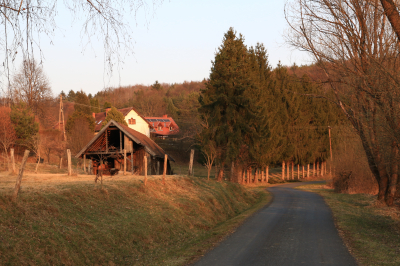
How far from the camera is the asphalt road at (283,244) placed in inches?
341

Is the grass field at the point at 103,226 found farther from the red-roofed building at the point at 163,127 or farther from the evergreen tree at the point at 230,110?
the red-roofed building at the point at 163,127

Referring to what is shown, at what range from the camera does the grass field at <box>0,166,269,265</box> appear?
768cm

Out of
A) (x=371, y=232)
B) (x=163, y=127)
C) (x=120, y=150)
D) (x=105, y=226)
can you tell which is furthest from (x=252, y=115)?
(x=163, y=127)

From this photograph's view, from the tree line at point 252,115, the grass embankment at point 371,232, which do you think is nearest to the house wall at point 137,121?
the tree line at point 252,115

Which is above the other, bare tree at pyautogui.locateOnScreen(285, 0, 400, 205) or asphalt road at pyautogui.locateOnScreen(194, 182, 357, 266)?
bare tree at pyautogui.locateOnScreen(285, 0, 400, 205)

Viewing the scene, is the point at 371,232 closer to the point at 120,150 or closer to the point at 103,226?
the point at 103,226

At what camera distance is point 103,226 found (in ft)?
33.8

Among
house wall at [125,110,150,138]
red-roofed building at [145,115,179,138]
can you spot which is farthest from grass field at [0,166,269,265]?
red-roofed building at [145,115,179,138]

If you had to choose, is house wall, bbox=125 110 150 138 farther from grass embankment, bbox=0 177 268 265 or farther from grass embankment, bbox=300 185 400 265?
grass embankment, bbox=300 185 400 265

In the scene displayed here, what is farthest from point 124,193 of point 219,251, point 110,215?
point 219,251

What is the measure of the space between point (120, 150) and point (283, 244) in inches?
869

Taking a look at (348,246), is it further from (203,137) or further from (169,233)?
(203,137)

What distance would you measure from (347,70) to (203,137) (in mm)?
20524

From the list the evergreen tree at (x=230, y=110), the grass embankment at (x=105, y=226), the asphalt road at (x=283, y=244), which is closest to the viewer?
the grass embankment at (x=105, y=226)
